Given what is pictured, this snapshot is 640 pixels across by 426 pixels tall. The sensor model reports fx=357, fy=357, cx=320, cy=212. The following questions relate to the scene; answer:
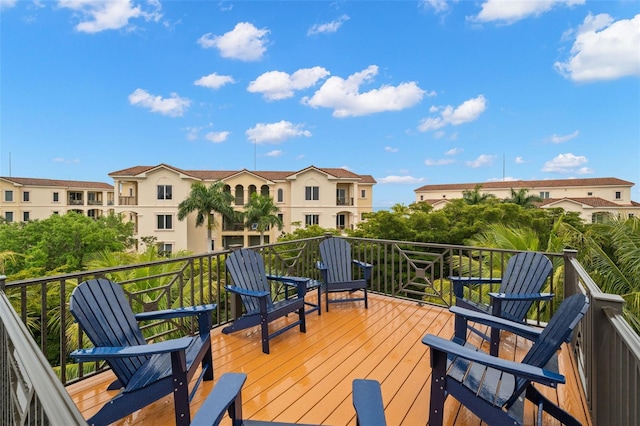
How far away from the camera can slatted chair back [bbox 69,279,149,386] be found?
2197mm

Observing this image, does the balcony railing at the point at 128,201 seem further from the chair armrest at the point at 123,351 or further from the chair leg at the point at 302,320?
the chair armrest at the point at 123,351

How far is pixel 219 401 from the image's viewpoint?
1.56m

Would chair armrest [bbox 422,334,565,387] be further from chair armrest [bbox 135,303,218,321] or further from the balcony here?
chair armrest [bbox 135,303,218,321]

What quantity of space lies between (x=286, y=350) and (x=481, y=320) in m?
1.89

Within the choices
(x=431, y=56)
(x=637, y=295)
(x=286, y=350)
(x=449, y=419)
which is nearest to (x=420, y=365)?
(x=449, y=419)

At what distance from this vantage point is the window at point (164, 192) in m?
29.1

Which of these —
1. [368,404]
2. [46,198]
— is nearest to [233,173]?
[46,198]

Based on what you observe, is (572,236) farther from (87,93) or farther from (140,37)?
(87,93)

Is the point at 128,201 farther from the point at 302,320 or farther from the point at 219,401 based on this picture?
the point at 219,401

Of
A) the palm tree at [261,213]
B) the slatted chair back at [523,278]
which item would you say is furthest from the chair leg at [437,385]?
the palm tree at [261,213]

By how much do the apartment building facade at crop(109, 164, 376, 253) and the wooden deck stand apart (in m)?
26.1

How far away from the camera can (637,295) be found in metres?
5.47

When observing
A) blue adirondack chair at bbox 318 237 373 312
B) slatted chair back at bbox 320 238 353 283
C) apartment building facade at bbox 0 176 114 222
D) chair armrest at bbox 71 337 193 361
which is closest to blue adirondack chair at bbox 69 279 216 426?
chair armrest at bbox 71 337 193 361

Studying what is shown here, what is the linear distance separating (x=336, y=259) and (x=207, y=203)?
24.7 meters
